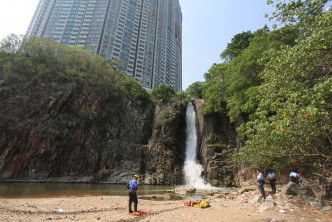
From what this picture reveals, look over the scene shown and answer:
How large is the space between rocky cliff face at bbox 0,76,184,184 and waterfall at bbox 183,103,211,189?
1.30 meters

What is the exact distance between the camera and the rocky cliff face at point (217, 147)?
22375 millimetres

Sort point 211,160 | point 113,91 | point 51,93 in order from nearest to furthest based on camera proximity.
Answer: point 211,160, point 51,93, point 113,91

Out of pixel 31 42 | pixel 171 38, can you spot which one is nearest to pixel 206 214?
pixel 31 42

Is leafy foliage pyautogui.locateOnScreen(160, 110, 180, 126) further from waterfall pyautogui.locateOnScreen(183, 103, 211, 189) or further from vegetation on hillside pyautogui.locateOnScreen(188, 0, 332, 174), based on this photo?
vegetation on hillside pyautogui.locateOnScreen(188, 0, 332, 174)

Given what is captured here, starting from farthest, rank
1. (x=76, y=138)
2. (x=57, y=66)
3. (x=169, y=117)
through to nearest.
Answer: (x=57, y=66), (x=169, y=117), (x=76, y=138)

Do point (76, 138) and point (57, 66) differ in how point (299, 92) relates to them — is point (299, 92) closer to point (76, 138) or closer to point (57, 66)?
point (76, 138)

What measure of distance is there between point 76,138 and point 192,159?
17.7m

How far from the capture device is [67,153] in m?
23.9

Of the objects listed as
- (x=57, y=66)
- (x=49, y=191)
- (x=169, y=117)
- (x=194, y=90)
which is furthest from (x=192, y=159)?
(x=57, y=66)

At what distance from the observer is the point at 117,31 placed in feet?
241

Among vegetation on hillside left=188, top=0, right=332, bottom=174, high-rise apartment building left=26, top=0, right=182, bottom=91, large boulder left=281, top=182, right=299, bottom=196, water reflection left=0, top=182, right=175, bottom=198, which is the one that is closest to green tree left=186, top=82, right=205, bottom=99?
water reflection left=0, top=182, right=175, bottom=198

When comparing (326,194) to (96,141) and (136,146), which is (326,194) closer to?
(136,146)

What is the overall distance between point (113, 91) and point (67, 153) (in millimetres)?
13226

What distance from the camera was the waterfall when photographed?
23.8 m
